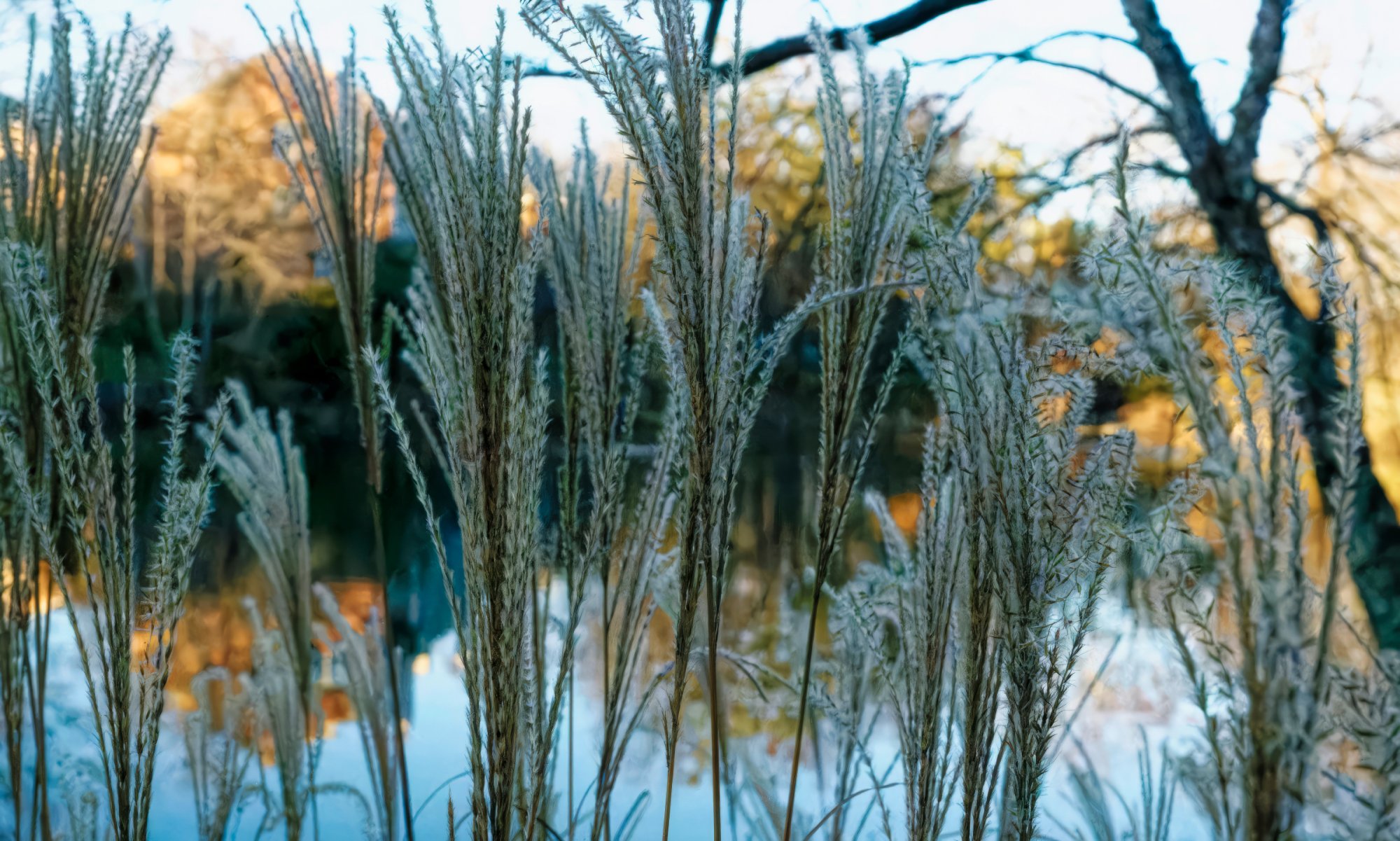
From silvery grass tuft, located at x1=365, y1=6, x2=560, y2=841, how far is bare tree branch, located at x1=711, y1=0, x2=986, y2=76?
0.93m

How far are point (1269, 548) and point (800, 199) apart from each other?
1345mm

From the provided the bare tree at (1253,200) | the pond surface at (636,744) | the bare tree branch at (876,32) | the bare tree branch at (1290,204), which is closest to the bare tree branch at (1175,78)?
the bare tree at (1253,200)

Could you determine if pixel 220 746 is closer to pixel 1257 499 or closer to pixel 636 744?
pixel 636 744

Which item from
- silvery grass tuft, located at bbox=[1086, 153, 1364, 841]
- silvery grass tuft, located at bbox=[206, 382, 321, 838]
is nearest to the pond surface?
silvery grass tuft, located at bbox=[206, 382, 321, 838]

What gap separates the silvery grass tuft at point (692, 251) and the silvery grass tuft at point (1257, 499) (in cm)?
30

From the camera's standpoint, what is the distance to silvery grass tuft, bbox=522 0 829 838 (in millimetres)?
806

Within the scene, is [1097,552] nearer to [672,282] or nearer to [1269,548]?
[1269,548]

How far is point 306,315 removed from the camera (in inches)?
82.1

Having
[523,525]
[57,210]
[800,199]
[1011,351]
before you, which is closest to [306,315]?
[57,210]

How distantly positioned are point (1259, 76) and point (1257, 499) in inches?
51.1

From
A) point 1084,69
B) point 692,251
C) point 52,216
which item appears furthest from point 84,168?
point 1084,69

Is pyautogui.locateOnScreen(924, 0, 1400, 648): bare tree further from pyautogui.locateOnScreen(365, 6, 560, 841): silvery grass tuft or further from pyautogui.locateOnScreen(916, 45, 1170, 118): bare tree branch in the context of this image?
pyautogui.locateOnScreen(365, 6, 560, 841): silvery grass tuft

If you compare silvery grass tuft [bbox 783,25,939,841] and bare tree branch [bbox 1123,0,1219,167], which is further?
bare tree branch [bbox 1123,0,1219,167]

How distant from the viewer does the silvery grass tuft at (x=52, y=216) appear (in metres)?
1.27
